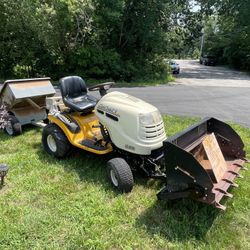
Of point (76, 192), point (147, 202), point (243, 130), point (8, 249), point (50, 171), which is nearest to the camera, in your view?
point (8, 249)

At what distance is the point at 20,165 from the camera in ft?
13.8

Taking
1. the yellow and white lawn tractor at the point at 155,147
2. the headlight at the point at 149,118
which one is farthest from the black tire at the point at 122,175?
the headlight at the point at 149,118

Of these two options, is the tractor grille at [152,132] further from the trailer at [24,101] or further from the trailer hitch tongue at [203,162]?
the trailer at [24,101]

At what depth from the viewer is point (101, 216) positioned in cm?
304

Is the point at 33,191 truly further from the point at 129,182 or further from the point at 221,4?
the point at 221,4

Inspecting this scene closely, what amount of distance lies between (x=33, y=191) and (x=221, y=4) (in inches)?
888

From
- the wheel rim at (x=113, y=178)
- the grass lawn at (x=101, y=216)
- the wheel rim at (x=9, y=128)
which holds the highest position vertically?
the wheel rim at (x=113, y=178)

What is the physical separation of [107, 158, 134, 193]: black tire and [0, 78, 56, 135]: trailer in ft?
8.53

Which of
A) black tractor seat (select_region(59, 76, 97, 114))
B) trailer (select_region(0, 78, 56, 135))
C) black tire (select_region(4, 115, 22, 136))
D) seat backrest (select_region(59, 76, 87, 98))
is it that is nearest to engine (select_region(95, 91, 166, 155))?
black tractor seat (select_region(59, 76, 97, 114))

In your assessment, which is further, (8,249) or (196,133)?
(196,133)

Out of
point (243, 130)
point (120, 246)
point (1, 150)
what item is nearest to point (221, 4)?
→ point (243, 130)

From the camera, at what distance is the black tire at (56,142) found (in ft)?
13.9

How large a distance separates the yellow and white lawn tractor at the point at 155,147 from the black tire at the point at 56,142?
13 mm

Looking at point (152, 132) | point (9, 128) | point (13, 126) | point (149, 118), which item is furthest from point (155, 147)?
point (9, 128)
